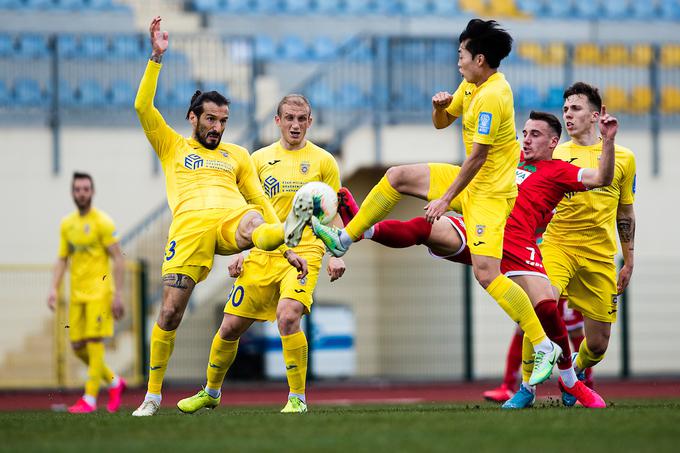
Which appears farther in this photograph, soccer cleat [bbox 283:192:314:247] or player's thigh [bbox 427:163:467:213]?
player's thigh [bbox 427:163:467:213]

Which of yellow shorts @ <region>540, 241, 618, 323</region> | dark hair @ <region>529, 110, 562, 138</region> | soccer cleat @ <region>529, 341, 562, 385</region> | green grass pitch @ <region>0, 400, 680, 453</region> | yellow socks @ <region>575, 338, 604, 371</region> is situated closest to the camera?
green grass pitch @ <region>0, 400, 680, 453</region>

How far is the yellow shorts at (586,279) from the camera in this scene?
29.7 ft

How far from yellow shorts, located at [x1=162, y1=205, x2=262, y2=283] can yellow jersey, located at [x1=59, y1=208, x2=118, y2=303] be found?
3954 mm

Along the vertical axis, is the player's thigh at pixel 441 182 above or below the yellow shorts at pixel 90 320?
above

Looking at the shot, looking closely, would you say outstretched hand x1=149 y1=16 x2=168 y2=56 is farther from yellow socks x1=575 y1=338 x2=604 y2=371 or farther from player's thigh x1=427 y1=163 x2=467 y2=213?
yellow socks x1=575 y1=338 x2=604 y2=371

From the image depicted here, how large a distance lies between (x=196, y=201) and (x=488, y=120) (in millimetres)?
2140

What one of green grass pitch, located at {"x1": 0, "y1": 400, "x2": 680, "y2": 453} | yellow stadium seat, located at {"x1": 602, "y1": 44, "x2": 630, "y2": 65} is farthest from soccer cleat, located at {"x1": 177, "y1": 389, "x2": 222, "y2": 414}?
yellow stadium seat, located at {"x1": 602, "y1": 44, "x2": 630, "y2": 65}

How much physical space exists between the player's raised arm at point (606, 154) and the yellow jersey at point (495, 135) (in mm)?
580

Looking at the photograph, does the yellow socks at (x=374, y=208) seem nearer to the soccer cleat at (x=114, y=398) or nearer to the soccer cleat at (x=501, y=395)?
the soccer cleat at (x=501, y=395)

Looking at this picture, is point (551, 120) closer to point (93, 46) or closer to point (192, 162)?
point (192, 162)

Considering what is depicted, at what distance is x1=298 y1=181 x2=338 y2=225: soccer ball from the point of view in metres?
7.61

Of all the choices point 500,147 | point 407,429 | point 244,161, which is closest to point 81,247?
point 244,161

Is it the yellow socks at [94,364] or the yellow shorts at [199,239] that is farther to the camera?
the yellow socks at [94,364]

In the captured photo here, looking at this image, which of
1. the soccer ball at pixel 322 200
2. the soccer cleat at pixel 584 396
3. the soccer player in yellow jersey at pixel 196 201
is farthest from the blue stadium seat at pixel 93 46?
the soccer cleat at pixel 584 396
